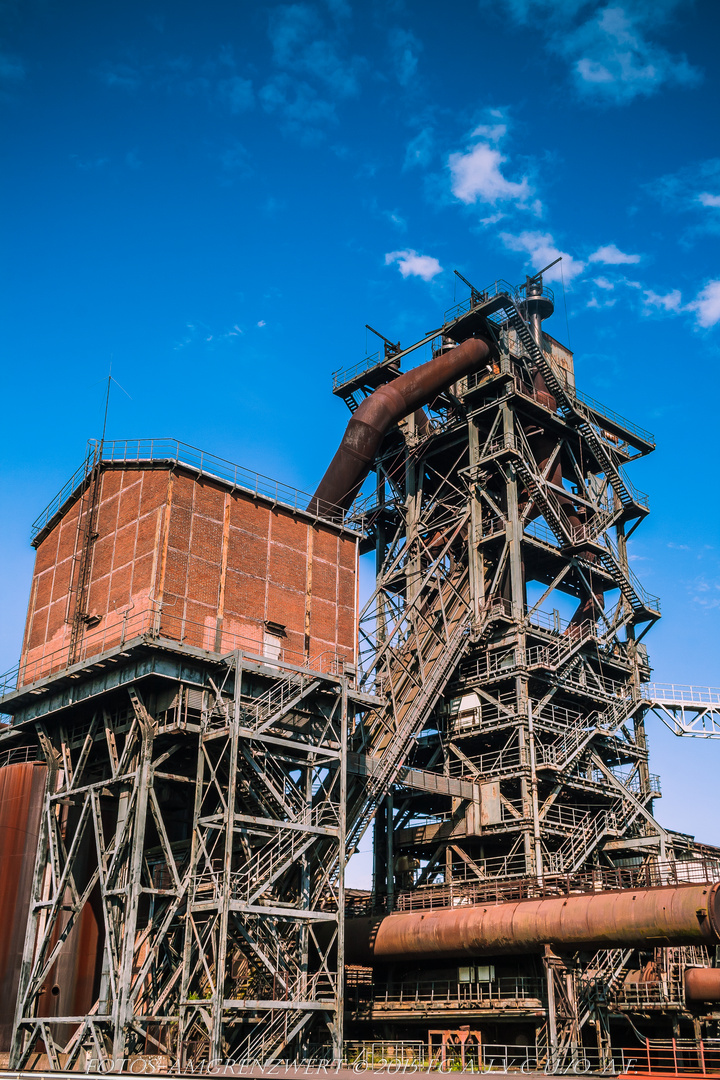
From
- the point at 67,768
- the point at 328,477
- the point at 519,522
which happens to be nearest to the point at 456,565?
the point at 519,522

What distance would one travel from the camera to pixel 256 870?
29500 millimetres

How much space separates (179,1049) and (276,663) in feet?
35.9

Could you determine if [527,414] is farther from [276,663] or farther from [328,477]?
[276,663]

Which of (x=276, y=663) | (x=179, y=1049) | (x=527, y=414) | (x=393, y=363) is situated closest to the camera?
(x=179, y=1049)

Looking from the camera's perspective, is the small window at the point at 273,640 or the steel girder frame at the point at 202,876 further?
the small window at the point at 273,640

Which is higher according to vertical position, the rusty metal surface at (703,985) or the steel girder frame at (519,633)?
the steel girder frame at (519,633)

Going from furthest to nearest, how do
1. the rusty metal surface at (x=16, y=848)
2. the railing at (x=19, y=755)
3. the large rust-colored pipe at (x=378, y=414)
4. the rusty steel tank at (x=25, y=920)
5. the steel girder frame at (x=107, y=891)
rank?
the large rust-colored pipe at (x=378, y=414)
the railing at (x=19, y=755)
the rusty metal surface at (x=16, y=848)
the rusty steel tank at (x=25, y=920)
the steel girder frame at (x=107, y=891)

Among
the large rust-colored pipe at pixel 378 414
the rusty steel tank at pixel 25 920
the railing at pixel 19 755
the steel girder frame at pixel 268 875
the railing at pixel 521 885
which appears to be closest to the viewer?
the steel girder frame at pixel 268 875

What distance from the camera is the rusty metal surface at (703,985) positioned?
2845cm

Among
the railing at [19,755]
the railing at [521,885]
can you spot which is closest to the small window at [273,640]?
the railing at [19,755]

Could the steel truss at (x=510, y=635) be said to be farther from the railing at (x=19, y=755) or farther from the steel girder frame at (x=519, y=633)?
the railing at (x=19, y=755)

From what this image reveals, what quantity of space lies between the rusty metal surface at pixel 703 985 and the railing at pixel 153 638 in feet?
46.1

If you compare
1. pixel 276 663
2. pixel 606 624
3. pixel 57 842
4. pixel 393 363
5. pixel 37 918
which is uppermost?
pixel 393 363

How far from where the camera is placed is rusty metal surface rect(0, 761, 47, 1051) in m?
32.3
